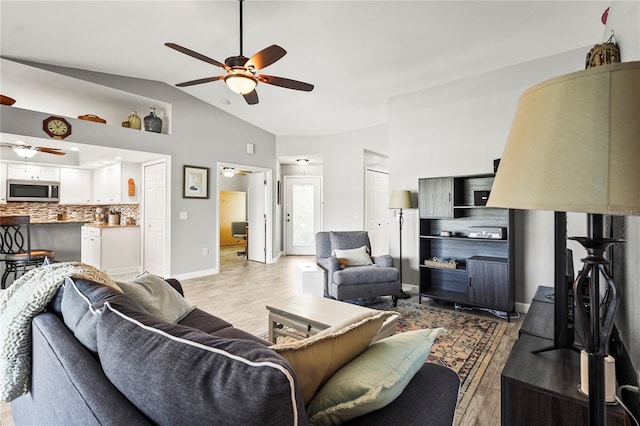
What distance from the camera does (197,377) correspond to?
585 mm

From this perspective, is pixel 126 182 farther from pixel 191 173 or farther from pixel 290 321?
pixel 290 321

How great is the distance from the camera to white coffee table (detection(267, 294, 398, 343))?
2012mm

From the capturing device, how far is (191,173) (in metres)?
5.37

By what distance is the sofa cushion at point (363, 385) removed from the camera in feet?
2.54

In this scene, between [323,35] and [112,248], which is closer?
[323,35]

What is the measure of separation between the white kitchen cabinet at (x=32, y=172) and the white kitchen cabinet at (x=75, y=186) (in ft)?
0.40

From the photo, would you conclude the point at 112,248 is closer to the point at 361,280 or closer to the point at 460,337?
the point at 361,280

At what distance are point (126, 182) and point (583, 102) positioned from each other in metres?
6.58

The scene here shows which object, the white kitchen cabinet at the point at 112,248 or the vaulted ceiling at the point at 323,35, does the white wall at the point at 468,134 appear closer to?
the vaulted ceiling at the point at 323,35

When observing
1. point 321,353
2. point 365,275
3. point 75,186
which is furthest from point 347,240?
point 75,186

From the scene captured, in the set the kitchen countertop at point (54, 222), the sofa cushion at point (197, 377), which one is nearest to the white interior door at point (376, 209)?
the kitchen countertop at point (54, 222)

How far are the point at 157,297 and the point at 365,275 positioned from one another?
241 centimetres

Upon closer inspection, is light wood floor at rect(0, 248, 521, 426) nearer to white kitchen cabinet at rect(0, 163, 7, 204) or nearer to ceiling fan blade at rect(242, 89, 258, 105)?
ceiling fan blade at rect(242, 89, 258, 105)

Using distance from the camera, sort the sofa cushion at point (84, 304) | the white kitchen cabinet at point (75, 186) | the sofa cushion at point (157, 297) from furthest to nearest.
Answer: the white kitchen cabinet at point (75, 186) < the sofa cushion at point (157, 297) < the sofa cushion at point (84, 304)
